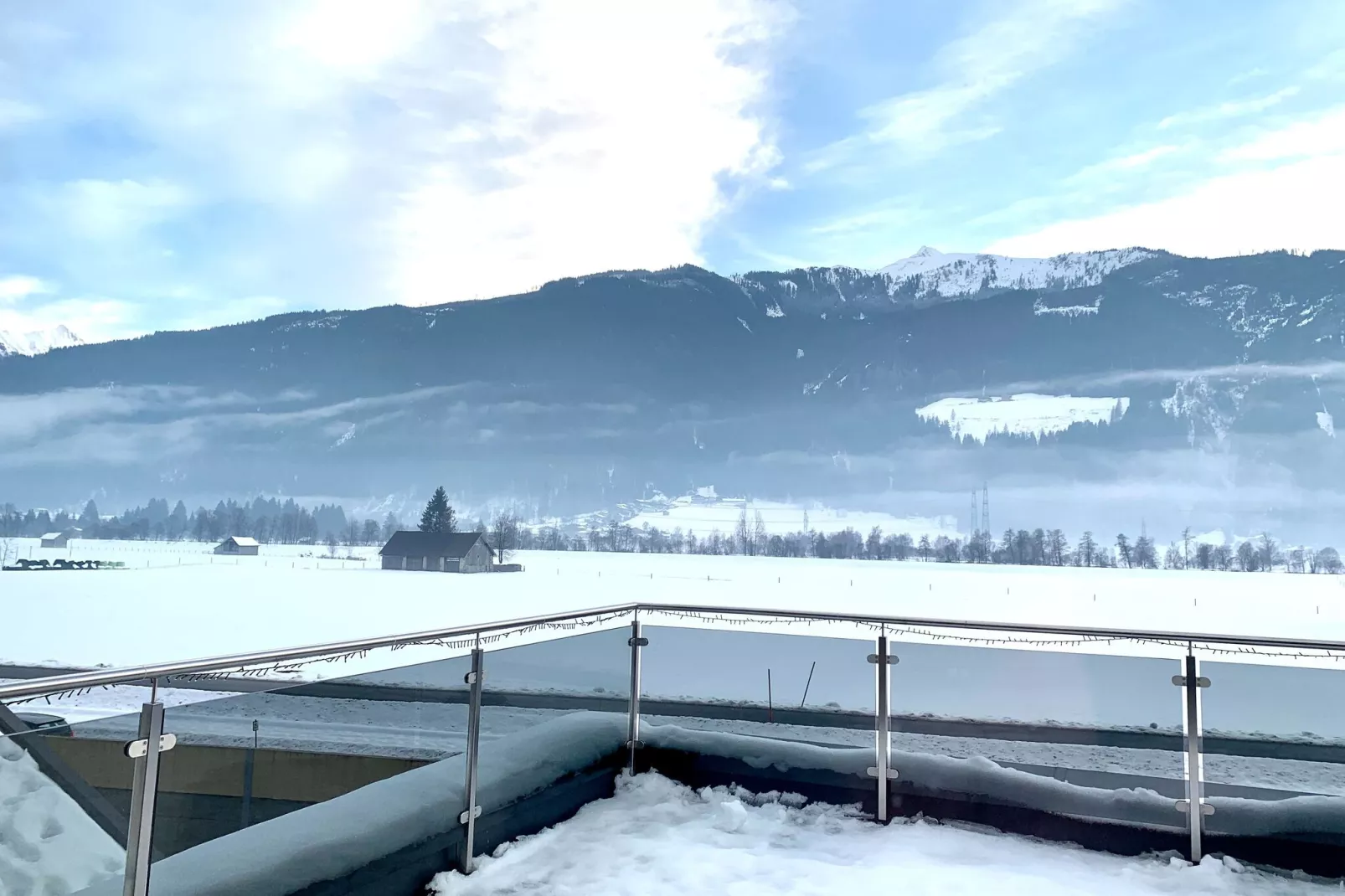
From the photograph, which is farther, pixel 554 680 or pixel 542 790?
pixel 554 680

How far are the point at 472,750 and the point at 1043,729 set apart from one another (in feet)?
6.84

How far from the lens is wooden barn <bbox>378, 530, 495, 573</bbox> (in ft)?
209

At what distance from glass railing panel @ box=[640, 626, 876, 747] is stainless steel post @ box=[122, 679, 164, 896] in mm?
2387

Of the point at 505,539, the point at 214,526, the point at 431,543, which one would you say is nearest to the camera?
the point at 431,543

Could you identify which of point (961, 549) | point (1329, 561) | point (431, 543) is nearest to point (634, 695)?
point (431, 543)

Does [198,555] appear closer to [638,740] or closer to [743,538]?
[743,538]

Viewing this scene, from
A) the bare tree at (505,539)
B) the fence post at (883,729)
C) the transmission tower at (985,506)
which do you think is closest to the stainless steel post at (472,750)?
the fence post at (883,729)

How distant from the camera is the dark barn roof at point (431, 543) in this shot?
64.9 metres

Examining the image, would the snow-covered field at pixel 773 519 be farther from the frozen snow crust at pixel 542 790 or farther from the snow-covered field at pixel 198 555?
the frozen snow crust at pixel 542 790

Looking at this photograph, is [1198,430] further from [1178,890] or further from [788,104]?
[1178,890]

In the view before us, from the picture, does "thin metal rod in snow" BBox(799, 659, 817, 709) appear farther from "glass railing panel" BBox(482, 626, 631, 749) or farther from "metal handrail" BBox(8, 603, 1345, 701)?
"glass railing panel" BBox(482, 626, 631, 749)

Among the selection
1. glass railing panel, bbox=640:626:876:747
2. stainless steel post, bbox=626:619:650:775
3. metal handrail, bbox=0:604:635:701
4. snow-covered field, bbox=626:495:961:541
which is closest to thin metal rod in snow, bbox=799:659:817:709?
glass railing panel, bbox=640:626:876:747

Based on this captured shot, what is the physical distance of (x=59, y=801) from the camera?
5.61 ft

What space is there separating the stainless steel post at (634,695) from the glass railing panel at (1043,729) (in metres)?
1.15
